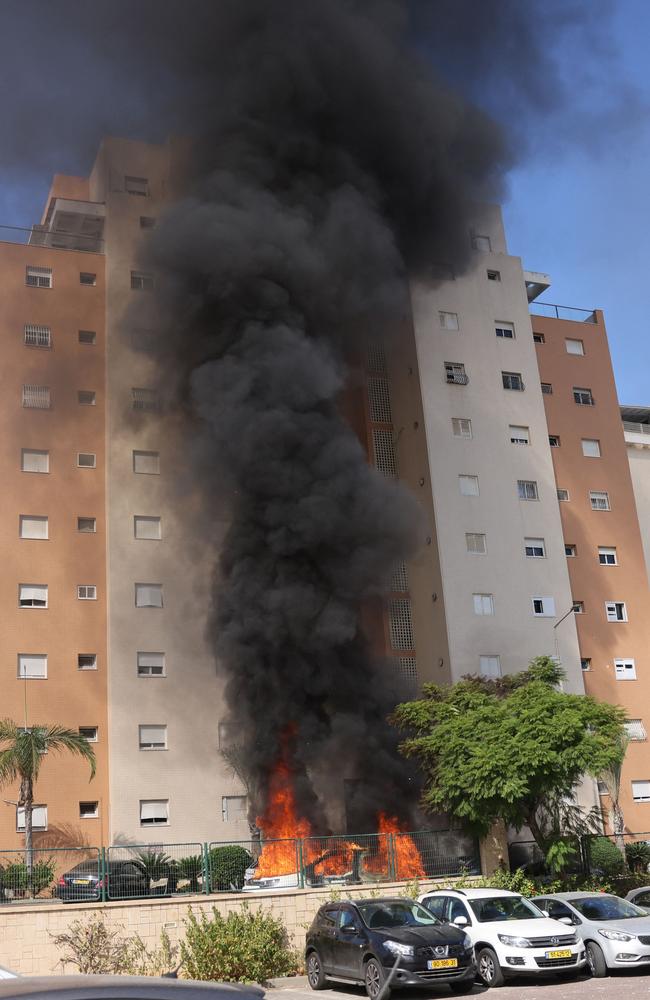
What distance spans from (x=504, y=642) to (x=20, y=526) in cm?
1685

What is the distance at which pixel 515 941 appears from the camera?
15367mm

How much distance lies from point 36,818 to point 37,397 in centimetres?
1401

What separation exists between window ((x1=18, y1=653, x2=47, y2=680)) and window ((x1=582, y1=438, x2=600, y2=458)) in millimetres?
22082

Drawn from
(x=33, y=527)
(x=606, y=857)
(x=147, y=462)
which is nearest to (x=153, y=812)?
(x=33, y=527)

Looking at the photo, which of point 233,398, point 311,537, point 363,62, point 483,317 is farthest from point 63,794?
point 363,62

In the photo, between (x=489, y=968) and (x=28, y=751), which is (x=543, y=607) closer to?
(x=28, y=751)

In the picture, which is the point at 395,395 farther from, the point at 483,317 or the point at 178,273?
the point at 178,273

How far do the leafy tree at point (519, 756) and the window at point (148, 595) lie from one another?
11.3 m

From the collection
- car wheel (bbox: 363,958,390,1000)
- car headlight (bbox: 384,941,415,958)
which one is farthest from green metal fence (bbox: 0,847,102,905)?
car headlight (bbox: 384,941,415,958)

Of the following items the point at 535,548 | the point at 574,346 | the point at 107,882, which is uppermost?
the point at 574,346

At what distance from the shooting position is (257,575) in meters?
33.2

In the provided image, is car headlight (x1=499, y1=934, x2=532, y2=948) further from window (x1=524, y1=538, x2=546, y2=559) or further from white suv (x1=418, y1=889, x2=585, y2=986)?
window (x1=524, y1=538, x2=546, y2=559)

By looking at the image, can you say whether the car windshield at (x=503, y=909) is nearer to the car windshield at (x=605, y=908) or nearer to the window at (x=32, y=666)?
the car windshield at (x=605, y=908)

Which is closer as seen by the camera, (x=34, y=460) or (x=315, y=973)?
(x=315, y=973)
